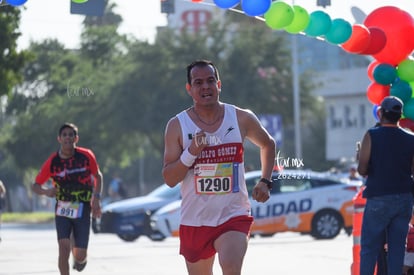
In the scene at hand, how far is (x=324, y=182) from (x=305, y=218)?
0.95m

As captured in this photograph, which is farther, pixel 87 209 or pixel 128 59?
pixel 128 59

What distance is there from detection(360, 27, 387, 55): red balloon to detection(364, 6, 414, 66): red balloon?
3.7 inches

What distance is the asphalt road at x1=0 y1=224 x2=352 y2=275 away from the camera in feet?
51.6

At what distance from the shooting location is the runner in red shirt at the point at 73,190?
41.2ft

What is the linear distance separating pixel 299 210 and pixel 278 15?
1235 cm

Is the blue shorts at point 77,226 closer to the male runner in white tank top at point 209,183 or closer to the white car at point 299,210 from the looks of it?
the male runner in white tank top at point 209,183

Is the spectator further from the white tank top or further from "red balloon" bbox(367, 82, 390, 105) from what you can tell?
"red balloon" bbox(367, 82, 390, 105)

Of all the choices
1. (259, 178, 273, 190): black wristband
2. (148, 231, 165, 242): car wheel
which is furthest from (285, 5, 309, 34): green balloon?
(148, 231, 165, 242): car wheel

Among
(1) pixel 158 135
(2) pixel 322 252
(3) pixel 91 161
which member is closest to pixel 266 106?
(1) pixel 158 135

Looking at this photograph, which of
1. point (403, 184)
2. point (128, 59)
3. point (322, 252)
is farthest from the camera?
point (128, 59)

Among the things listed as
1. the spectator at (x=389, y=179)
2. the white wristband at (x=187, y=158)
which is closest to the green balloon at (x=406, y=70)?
the spectator at (x=389, y=179)

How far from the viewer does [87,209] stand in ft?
41.7

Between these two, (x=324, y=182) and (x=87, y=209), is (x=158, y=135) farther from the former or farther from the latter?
(x=87, y=209)

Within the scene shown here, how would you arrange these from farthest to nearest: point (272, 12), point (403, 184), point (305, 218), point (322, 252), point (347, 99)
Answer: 1. point (347, 99)
2. point (305, 218)
3. point (322, 252)
4. point (272, 12)
5. point (403, 184)
